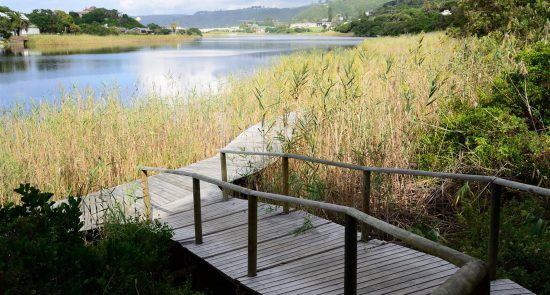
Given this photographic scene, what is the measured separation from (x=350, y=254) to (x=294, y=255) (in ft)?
3.22

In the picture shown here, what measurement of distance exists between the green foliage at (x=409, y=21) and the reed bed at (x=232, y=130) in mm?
5882

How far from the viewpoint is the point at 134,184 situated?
5297mm

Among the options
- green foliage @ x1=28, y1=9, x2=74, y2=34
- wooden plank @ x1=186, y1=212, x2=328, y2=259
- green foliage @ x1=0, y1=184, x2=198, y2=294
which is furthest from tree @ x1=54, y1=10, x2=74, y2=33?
green foliage @ x1=0, y1=184, x2=198, y2=294

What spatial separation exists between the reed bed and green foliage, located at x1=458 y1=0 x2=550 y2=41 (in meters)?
1.37

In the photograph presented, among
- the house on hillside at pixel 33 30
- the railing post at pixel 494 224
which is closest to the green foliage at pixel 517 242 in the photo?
the railing post at pixel 494 224

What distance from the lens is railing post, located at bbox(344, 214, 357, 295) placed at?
2.35m

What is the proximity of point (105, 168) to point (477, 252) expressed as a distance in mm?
4169

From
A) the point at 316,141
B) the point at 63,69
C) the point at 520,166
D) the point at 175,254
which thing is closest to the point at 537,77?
the point at 520,166

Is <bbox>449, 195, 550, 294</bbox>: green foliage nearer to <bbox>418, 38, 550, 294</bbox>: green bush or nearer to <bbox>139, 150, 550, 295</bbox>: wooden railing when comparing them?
<bbox>418, 38, 550, 294</bbox>: green bush

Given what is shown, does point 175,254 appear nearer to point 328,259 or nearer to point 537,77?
point 328,259

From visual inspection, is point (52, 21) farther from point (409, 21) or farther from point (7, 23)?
point (409, 21)

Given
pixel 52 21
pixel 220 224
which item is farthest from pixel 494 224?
pixel 52 21

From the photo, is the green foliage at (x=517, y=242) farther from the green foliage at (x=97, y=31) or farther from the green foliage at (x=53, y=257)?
the green foliage at (x=97, y=31)

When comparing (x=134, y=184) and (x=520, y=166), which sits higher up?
(x=520, y=166)
